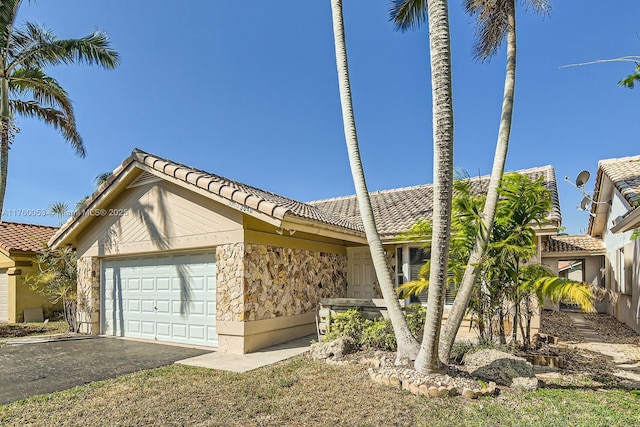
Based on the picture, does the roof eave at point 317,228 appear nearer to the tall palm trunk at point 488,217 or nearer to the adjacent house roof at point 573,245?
the tall palm trunk at point 488,217

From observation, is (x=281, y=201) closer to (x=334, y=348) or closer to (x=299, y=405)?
(x=334, y=348)

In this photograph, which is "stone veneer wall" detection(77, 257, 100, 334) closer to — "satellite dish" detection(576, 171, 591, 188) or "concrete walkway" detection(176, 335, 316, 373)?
"concrete walkway" detection(176, 335, 316, 373)

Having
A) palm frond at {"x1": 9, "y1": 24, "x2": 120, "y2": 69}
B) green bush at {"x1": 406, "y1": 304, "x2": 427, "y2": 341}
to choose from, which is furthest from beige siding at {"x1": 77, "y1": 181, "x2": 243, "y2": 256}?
palm frond at {"x1": 9, "y1": 24, "x2": 120, "y2": 69}

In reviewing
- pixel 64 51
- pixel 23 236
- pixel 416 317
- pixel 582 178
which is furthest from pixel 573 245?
pixel 23 236

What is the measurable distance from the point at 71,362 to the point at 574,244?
2107 cm

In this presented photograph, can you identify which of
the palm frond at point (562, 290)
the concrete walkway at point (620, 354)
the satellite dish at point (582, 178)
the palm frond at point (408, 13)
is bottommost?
the concrete walkway at point (620, 354)

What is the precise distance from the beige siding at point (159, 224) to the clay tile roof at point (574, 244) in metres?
15.4

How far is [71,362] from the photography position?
7816 millimetres

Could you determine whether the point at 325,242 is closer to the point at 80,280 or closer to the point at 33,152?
the point at 80,280

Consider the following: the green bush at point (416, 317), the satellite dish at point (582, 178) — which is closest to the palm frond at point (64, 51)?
the green bush at point (416, 317)

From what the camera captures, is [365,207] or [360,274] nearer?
[365,207]

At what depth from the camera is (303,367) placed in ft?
22.9

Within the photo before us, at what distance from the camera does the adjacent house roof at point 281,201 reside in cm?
820

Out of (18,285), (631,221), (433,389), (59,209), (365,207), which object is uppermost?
(59,209)
